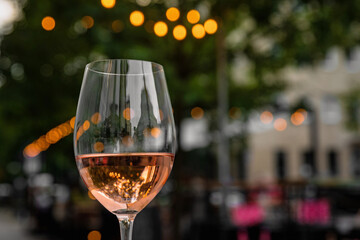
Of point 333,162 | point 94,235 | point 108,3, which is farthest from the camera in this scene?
point 333,162

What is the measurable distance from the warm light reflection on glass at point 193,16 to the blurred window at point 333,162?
26504 mm

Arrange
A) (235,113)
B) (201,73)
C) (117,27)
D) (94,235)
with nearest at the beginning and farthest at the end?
1. (117,27)
2. (201,73)
3. (235,113)
4. (94,235)

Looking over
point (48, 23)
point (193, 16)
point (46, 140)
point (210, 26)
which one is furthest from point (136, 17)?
point (46, 140)

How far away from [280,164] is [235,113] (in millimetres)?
22628

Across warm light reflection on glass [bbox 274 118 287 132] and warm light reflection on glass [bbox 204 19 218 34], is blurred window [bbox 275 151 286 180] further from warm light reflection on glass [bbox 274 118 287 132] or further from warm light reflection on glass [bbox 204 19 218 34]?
warm light reflection on glass [bbox 204 19 218 34]

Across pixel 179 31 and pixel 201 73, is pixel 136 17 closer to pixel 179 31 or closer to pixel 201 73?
pixel 179 31

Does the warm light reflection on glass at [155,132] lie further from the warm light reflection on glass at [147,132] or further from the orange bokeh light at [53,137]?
the orange bokeh light at [53,137]

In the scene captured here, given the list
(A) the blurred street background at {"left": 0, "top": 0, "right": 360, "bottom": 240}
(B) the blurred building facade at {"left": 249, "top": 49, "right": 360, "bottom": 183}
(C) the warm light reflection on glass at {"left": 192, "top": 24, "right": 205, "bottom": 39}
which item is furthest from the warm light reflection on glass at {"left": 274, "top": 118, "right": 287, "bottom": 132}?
(B) the blurred building facade at {"left": 249, "top": 49, "right": 360, "bottom": 183}

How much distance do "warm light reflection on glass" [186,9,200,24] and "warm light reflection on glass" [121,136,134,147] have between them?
489cm

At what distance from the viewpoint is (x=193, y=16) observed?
5.48 m

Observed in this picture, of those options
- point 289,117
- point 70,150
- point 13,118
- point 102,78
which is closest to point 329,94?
point 70,150

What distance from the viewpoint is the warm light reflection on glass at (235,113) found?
8852 millimetres

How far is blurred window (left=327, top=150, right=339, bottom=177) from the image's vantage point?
98.5 feet

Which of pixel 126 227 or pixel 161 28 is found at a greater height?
pixel 161 28
